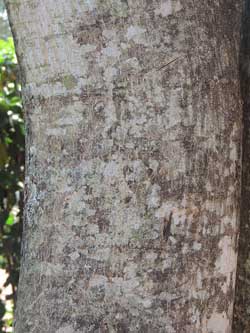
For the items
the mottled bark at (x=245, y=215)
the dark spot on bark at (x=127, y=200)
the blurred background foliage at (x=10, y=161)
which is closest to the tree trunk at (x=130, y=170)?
the dark spot on bark at (x=127, y=200)

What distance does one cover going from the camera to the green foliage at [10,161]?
3.54 meters

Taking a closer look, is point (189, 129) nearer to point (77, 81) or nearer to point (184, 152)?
point (184, 152)

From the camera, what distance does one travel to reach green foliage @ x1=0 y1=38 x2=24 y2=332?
11.6 ft

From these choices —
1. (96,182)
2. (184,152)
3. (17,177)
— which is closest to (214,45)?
(184,152)

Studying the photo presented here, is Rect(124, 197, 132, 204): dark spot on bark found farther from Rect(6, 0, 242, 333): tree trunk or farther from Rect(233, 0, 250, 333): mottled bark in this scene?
Rect(233, 0, 250, 333): mottled bark

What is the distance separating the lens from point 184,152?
3.76 feet

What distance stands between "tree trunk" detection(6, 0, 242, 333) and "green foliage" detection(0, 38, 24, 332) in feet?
7.67

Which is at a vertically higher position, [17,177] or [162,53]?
[162,53]

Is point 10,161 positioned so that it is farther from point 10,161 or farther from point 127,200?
point 127,200

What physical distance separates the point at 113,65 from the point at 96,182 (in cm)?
22

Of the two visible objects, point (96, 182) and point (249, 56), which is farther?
point (249, 56)

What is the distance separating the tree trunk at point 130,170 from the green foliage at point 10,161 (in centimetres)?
234

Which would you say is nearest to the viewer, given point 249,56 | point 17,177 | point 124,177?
point 124,177

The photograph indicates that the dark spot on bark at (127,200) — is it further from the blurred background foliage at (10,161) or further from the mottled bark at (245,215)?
the blurred background foliage at (10,161)
